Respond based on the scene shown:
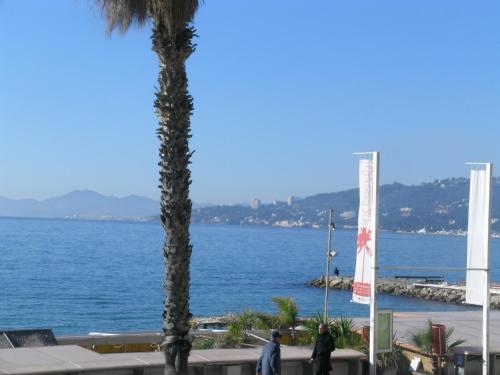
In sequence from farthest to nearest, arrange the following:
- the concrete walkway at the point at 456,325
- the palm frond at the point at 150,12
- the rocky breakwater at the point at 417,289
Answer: the rocky breakwater at the point at 417,289
the concrete walkway at the point at 456,325
the palm frond at the point at 150,12

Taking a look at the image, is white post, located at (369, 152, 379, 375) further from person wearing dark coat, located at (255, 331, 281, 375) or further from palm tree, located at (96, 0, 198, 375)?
palm tree, located at (96, 0, 198, 375)

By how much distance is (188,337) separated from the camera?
→ 39.1ft

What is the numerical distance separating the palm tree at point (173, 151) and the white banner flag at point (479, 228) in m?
6.94

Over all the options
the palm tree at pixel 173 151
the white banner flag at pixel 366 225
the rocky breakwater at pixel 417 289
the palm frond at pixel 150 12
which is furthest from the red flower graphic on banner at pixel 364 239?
the rocky breakwater at pixel 417 289

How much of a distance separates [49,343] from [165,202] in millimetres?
5268

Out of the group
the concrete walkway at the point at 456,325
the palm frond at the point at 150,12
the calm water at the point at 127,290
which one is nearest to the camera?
the palm frond at the point at 150,12

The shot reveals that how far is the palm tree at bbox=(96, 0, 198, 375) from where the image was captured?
11.8 meters

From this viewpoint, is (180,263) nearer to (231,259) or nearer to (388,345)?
(388,345)

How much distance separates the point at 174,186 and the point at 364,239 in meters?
5.29

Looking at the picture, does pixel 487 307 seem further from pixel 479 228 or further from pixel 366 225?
pixel 366 225

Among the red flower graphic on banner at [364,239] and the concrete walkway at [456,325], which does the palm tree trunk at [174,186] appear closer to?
the red flower graphic on banner at [364,239]

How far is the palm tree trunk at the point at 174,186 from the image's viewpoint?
11.8 metres

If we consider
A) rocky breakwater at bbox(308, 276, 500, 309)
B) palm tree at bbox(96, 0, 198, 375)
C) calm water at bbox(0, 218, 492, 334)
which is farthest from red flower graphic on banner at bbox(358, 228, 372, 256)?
rocky breakwater at bbox(308, 276, 500, 309)

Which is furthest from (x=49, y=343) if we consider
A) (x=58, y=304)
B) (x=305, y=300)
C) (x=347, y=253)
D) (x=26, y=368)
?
(x=347, y=253)
